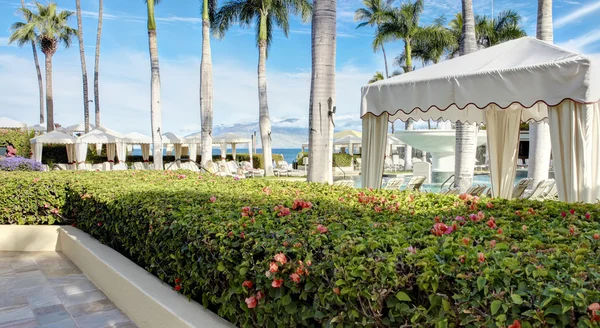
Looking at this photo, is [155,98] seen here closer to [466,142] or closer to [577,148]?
[466,142]

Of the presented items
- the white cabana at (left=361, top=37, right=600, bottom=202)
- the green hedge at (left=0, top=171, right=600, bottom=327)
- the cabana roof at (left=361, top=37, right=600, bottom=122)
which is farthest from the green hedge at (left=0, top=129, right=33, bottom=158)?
the green hedge at (left=0, top=171, right=600, bottom=327)

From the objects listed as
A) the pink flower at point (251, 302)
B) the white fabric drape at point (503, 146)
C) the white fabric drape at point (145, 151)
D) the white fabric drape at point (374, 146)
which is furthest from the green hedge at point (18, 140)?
the pink flower at point (251, 302)

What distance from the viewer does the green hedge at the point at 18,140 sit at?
88.2ft

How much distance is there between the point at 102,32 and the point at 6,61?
83.1ft

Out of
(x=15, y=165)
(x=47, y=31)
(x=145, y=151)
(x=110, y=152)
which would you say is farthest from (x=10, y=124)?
(x=15, y=165)

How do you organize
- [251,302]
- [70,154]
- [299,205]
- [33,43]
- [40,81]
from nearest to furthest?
[251,302] < [299,205] < [70,154] < [33,43] < [40,81]

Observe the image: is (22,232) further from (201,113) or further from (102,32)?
(102,32)

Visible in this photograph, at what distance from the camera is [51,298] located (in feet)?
15.5

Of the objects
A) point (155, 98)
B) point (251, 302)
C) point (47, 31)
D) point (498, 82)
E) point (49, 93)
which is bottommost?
point (251, 302)

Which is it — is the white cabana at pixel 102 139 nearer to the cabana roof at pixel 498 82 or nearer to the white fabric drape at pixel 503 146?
the cabana roof at pixel 498 82

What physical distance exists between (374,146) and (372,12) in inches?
1090

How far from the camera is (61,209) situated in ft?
23.4

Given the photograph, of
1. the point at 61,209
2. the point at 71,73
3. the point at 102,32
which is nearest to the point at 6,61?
the point at 71,73

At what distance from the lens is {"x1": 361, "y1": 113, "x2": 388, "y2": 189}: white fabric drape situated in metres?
7.53
